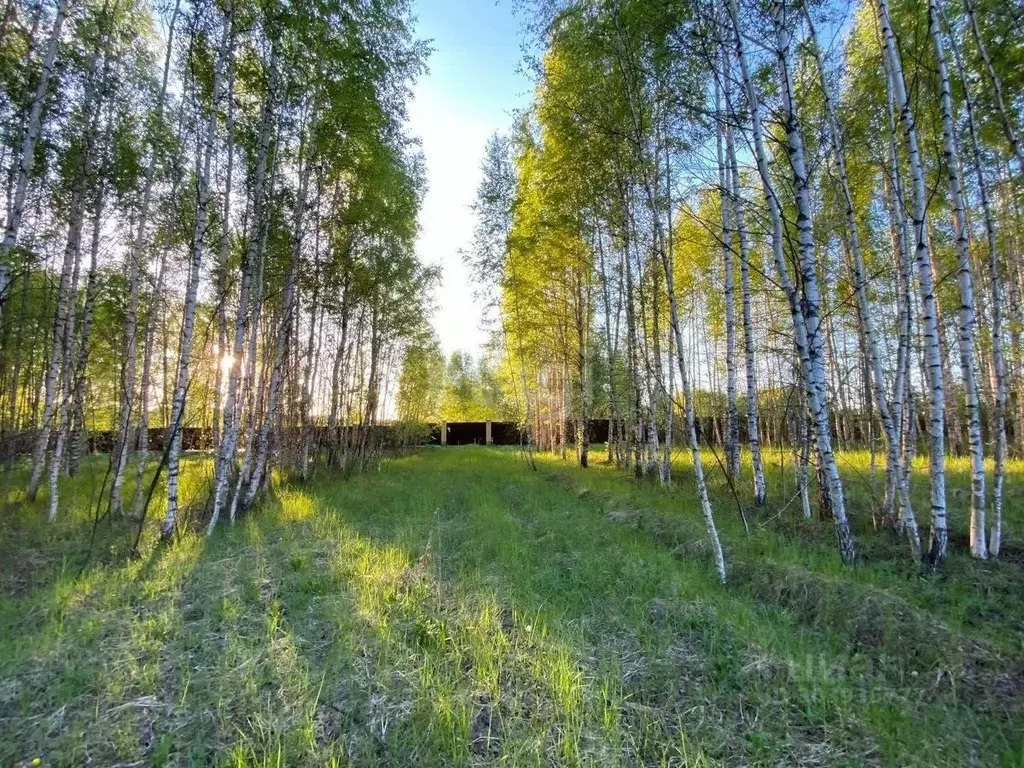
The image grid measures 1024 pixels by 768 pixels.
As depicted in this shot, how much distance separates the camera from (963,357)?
4461 mm

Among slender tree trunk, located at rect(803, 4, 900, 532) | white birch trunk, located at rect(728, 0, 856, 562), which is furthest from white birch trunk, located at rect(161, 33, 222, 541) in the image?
slender tree trunk, located at rect(803, 4, 900, 532)

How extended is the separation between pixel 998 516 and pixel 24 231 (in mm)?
14300

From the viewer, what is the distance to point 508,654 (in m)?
2.79

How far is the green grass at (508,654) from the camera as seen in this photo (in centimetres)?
207

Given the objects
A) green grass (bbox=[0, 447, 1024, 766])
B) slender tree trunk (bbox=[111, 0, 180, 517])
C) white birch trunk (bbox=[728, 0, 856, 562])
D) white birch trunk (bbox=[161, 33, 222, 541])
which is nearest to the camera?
green grass (bbox=[0, 447, 1024, 766])

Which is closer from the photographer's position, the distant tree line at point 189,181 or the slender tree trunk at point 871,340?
the slender tree trunk at point 871,340

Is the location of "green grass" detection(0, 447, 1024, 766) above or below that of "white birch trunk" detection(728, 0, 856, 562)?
below

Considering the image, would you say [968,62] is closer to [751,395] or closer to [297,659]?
[751,395]

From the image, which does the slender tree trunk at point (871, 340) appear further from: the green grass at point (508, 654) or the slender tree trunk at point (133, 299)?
the slender tree trunk at point (133, 299)

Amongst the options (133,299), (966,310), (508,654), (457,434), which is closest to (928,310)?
(966,310)

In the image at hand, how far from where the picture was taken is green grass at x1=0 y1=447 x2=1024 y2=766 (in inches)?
81.5

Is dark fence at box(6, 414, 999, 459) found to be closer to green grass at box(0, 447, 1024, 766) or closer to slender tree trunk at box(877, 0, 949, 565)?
slender tree trunk at box(877, 0, 949, 565)

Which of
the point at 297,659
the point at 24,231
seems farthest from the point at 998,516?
the point at 24,231

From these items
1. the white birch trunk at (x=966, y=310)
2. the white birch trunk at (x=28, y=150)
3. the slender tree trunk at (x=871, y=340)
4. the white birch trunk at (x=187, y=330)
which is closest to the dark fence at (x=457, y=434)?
the slender tree trunk at (x=871, y=340)
